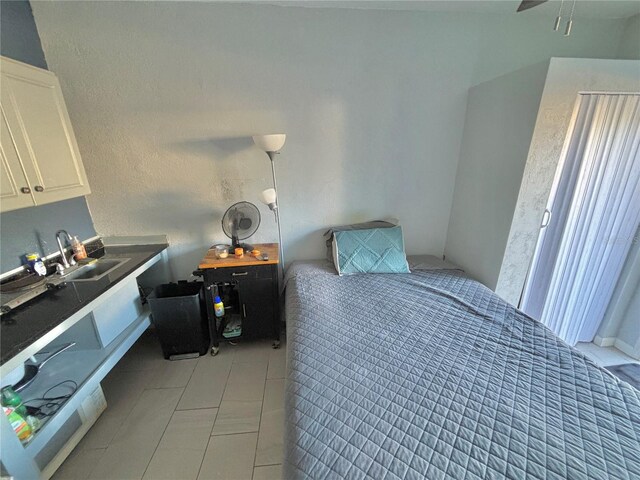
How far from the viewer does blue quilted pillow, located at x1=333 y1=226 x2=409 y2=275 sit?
210 centimetres

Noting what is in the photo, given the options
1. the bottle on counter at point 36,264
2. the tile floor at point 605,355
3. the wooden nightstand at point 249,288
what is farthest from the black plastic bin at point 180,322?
the tile floor at point 605,355

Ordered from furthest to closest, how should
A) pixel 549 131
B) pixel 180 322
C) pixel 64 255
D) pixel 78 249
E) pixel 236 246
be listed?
pixel 236 246
pixel 180 322
pixel 78 249
pixel 64 255
pixel 549 131

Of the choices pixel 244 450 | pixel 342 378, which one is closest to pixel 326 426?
pixel 342 378

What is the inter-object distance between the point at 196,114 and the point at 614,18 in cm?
327

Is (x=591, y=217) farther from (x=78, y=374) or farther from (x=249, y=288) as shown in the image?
(x=78, y=374)

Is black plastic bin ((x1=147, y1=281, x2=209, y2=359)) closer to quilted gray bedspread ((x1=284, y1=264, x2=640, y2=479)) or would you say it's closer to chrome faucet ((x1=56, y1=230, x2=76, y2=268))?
chrome faucet ((x1=56, y1=230, x2=76, y2=268))

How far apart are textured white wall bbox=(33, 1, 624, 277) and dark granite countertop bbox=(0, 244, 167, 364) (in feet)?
2.47

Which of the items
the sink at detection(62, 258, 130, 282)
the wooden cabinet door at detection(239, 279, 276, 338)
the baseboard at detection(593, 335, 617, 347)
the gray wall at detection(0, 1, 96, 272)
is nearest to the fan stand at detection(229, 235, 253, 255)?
the wooden cabinet door at detection(239, 279, 276, 338)

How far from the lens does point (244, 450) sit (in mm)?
Answer: 1390

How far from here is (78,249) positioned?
1.84 metres

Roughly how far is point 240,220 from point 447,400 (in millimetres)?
1716

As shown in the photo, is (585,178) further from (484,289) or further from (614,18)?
(614,18)

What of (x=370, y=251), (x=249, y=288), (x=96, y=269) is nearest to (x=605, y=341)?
(x=370, y=251)

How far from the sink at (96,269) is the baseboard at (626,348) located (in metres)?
3.82
